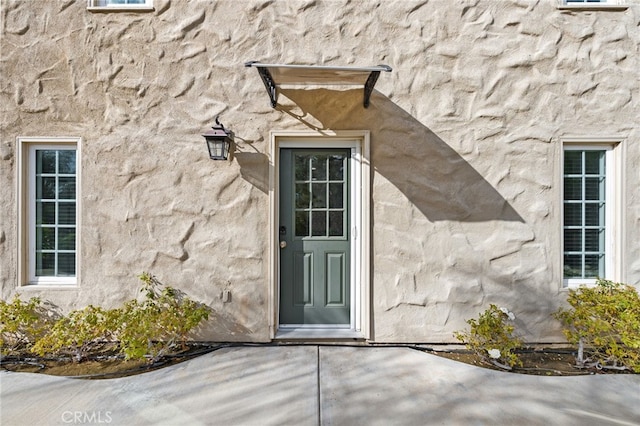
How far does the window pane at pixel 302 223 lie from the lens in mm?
3641

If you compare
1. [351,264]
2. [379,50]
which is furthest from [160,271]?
[379,50]

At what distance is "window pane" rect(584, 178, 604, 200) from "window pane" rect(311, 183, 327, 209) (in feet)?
9.72

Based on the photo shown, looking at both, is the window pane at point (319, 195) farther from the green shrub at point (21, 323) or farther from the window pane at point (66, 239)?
the green shrub at point (21, 323)

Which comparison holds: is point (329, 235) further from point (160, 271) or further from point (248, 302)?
point (160, 271)

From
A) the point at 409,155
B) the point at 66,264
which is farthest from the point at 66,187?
the point at 409,155

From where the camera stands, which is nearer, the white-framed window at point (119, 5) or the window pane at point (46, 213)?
the white-framed window at point (119, 5)

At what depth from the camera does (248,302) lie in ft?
11.4

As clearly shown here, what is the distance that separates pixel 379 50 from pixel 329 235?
2140mm

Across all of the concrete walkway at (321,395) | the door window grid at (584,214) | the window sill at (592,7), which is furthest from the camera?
the door window grid at (584,214)

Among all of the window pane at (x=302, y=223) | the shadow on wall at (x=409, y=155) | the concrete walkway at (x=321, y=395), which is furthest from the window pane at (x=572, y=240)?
the window pane at (x=302, y=223)

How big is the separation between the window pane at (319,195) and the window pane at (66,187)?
2.72 metres

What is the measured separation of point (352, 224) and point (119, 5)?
11.9 feet

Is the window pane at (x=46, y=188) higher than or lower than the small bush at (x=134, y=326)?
higher

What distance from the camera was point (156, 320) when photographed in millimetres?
3168
